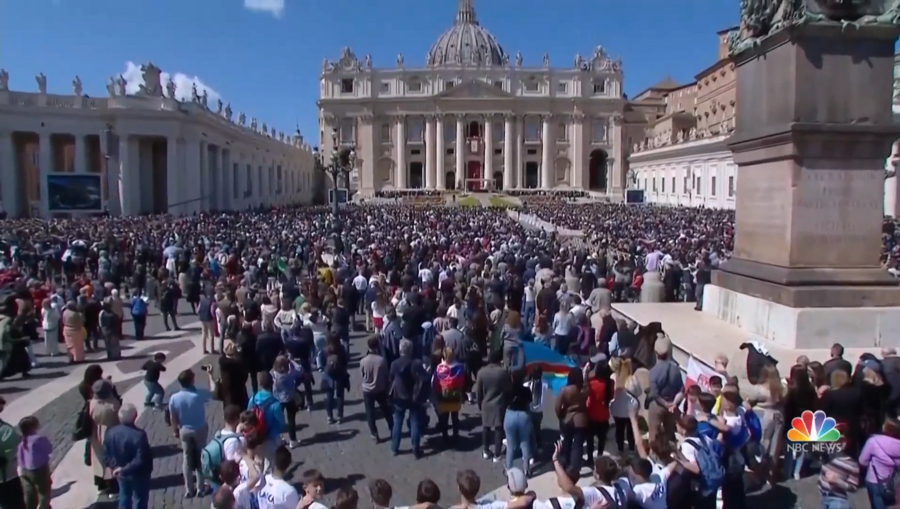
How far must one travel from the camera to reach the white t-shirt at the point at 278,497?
4.65 m

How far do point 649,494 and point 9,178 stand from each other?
51334mm

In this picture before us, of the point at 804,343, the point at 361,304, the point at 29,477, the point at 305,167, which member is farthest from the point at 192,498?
the point at 305,167

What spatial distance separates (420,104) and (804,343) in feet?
298

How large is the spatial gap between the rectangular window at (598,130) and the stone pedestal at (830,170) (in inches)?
3581

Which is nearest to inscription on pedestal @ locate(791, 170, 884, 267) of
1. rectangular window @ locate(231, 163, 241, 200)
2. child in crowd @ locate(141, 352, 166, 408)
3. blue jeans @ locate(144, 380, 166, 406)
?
child in crowd @ locate(141, 352, 166, 408)

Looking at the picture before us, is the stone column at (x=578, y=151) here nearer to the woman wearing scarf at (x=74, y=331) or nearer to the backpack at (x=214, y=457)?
the woman wearing scarf at (x=74, y=331)

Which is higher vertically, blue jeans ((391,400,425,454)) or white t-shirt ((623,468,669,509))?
white t-shirt ((623,468,669,509))

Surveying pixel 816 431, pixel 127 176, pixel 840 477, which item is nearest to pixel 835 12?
pixel 816 431

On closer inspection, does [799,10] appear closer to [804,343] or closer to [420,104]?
[804,343]

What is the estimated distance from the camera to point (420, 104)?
314 feet

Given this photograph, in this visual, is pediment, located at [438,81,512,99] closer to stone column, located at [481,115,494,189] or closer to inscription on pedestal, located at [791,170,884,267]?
stone column, located at [481,115,494,189]

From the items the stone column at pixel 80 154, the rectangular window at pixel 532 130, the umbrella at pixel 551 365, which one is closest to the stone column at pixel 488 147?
the rectangular window at pixel 532 130

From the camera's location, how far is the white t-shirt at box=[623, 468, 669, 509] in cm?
455

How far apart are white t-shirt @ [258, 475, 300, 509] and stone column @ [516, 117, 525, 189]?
301 feet
